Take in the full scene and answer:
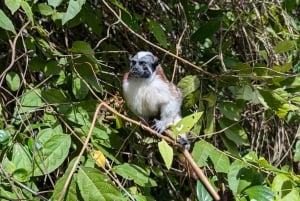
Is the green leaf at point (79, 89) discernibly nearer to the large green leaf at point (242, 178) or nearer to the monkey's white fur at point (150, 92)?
the monkey's white fur at point (150, 92)

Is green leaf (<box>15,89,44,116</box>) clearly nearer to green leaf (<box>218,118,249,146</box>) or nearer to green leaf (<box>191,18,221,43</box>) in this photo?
green leaf (<box>218,118,249,146</box>)

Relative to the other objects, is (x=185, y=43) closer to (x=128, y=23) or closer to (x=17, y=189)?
(x=128, y=23)

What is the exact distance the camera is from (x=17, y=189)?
2.55 metres

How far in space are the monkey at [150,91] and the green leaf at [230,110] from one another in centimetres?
22

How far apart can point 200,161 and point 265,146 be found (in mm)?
1467

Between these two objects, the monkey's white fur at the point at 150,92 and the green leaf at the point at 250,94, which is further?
the monkey's white fur at the point at 150,92

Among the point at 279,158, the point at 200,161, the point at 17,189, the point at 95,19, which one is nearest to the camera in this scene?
the point at 17,189

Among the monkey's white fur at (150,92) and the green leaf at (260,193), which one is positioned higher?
the monkey's white fur at (150,92)

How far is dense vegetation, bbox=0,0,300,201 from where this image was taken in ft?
8.57

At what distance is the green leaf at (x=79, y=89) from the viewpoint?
303 cm

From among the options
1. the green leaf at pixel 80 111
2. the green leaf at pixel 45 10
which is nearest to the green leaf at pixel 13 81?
the green leaf at pixel 80 111

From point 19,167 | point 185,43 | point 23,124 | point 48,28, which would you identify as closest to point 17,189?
point 19,167

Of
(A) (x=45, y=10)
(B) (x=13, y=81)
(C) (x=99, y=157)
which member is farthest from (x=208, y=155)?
(A) (x=45, y=10)

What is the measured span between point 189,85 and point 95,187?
105cm
